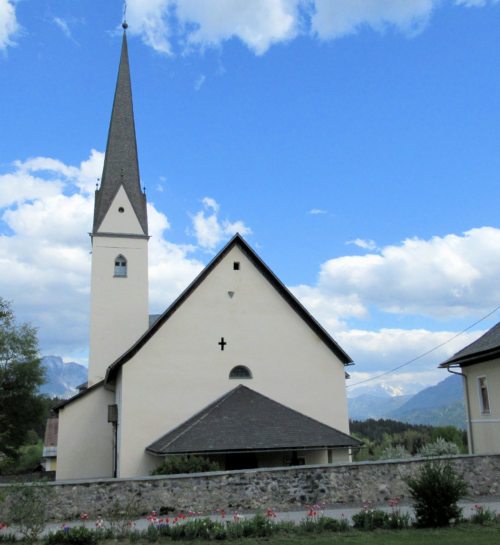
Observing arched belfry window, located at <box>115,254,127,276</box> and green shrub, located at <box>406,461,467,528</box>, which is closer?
green shrub, located at <box>406,461,467,528</box>

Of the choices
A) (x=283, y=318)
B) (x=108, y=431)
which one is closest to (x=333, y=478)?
(x=283, y=318)

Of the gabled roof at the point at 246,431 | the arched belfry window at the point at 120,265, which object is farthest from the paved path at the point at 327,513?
the arched belfry window at the point at 120,265

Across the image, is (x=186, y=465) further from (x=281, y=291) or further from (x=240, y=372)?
(x=281, y=291)

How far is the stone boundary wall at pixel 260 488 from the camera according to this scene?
1241cm

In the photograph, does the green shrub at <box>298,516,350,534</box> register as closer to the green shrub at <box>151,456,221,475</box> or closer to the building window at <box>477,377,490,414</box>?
the green shrub at <box>151,456,221,475</box>

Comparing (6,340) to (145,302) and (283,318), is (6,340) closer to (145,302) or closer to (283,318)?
(145,302)

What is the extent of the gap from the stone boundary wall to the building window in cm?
626

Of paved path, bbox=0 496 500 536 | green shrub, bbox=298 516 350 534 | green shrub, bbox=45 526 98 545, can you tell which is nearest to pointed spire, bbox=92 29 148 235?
paved path, bbox=0 496 500 536

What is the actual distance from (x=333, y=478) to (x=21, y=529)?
23.1 ft

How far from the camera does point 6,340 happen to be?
131ft

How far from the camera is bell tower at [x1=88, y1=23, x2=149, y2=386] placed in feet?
110

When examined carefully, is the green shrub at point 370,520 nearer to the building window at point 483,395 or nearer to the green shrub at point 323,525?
the green shrub at point 323,525

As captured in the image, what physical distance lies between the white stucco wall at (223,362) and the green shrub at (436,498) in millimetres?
10130

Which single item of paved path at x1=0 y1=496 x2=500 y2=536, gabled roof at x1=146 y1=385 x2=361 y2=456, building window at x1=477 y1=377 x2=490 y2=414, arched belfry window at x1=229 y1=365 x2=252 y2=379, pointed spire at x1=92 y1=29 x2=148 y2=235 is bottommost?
paved path at x1=0 y1=496 x2=500 y2=536
